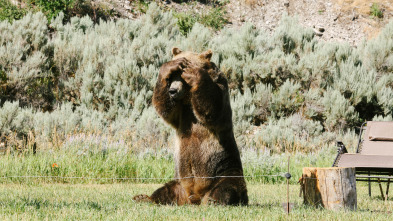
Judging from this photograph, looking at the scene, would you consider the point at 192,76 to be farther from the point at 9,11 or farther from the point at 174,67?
the point at 9,11

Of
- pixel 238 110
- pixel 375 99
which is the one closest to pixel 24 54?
pixel 238 110

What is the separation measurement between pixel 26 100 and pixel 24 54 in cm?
150

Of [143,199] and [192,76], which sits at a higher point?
[192,76]

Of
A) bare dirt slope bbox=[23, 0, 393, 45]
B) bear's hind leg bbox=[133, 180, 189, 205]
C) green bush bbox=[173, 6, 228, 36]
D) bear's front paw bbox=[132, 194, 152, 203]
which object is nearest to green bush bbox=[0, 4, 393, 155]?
green bush bbox=[173, 6, 228, 36]

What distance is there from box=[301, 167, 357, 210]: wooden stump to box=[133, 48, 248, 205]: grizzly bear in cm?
81

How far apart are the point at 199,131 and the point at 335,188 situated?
152cm

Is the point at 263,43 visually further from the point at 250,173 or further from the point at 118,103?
the point at 250,173

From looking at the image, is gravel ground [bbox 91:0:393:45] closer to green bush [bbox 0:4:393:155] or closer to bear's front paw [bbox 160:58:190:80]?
green bush [bbox 0:4:393:155]

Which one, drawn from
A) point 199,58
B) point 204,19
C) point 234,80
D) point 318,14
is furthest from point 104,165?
point 318,14

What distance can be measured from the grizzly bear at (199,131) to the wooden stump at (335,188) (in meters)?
0.81

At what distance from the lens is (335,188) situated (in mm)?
4871

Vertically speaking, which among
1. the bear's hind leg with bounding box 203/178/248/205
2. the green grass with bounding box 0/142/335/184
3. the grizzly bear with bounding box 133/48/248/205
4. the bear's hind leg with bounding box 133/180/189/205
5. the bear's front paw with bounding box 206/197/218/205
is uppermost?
the grizzly bear with bounding box 133/48/248/205

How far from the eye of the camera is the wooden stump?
486cm

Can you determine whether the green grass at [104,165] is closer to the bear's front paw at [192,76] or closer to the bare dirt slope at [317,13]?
the bear's front paw at [192,76]
